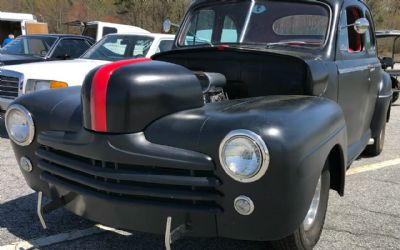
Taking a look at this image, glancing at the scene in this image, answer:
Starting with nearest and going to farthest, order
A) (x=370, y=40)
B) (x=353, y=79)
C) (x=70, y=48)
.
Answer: (x=353, y=79)
(x=370, y=40)
(x=70, y=48)

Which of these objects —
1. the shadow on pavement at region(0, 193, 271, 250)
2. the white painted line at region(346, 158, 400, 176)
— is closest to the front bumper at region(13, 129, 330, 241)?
the shadow on pavement at region(0, 193, 271, 250)

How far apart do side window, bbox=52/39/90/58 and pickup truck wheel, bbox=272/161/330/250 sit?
7.57 metres

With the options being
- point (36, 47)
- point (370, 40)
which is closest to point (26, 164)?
point (370, 40)

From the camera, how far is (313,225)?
3.12 m

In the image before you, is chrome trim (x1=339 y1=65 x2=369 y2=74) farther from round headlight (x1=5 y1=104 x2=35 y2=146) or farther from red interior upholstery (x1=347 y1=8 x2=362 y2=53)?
round headlight (x1=5 y1=104 x2=35 y2=146)

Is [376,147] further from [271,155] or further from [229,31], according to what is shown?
[271,155]

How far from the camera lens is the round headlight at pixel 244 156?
2275mm

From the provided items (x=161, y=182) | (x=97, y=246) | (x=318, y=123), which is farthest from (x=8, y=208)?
(x=318, y=123)

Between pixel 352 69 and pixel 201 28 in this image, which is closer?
pixel 352 69

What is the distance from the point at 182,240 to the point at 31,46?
7784mm

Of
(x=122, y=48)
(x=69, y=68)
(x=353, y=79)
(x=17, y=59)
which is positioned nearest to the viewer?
(x=353, y=79)

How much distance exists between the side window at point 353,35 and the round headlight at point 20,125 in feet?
9.19

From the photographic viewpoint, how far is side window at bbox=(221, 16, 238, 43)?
13.6 ft

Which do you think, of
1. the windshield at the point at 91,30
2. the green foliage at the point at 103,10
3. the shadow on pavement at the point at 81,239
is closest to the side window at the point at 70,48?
the windshield at the point at 91,30
